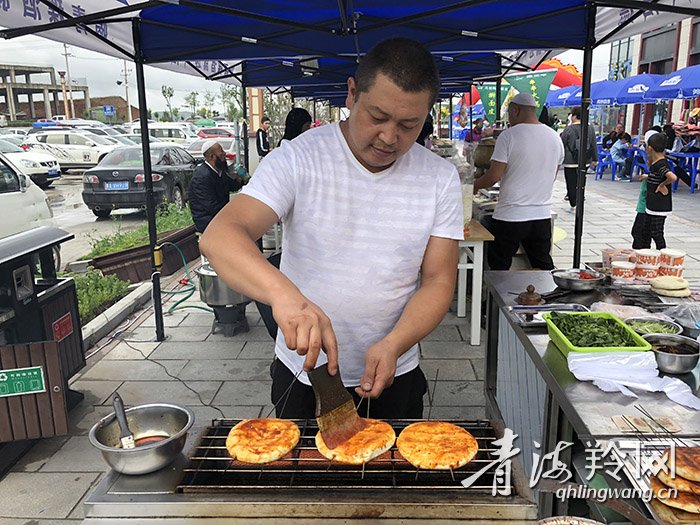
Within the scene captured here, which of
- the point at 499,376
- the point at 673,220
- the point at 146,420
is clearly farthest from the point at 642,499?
the point at 673,220

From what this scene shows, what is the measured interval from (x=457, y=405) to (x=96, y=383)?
2832 millimetres

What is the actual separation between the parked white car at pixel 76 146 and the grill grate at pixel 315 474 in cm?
2382

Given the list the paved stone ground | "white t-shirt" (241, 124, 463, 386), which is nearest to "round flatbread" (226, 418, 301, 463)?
"white t-shirt" (241, 124, 463, 386)

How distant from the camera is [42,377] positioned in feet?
10.9

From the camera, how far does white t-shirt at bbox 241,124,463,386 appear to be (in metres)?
1.85

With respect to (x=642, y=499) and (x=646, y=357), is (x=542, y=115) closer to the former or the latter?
(x=646, y=357)

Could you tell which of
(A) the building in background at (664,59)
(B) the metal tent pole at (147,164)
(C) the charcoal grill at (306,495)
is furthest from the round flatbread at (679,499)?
(A) the building in background at (664,59)

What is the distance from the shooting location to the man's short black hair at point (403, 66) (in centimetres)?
162

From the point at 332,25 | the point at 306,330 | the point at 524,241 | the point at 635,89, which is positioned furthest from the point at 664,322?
the point at 635,89

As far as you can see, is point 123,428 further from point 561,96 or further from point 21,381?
point 561,96

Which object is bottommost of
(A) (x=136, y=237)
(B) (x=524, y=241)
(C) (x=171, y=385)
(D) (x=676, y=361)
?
(C) (x=171, y=385)

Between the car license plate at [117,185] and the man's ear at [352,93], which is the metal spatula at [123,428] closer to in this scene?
the man's ear at [352,93]

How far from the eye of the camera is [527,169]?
520 centimetres

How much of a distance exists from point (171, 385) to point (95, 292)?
2.37m
